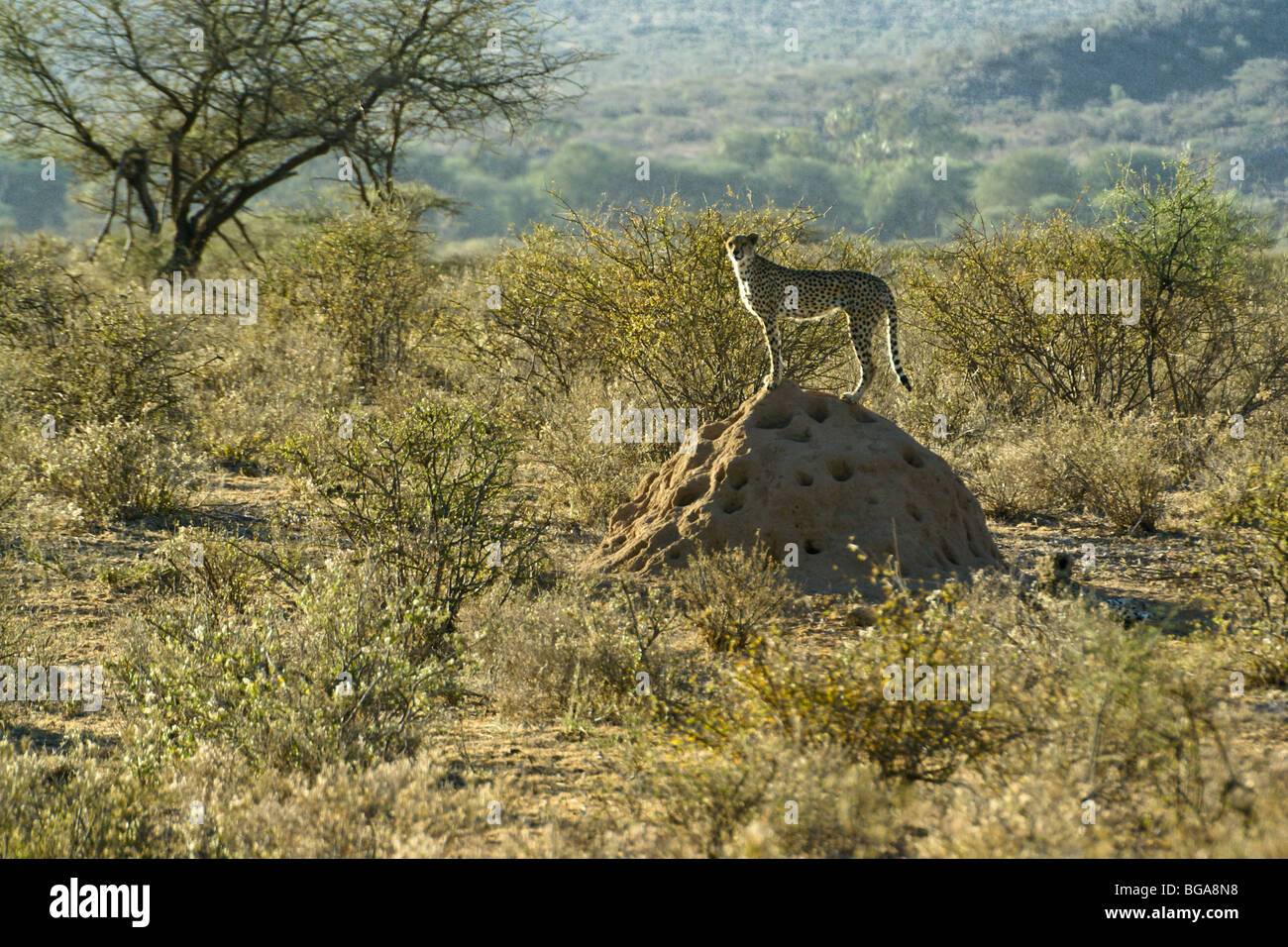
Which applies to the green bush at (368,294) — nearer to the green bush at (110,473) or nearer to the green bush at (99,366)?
the green bush at (99,366)

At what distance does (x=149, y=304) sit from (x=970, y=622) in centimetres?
1026

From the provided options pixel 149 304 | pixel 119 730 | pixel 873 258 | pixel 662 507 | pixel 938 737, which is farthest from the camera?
pixel 873 258

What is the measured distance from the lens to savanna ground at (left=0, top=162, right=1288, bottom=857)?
3686 mm

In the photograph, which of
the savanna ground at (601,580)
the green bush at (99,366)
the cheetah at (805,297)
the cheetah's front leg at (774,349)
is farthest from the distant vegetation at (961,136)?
the cheetah's front leg at (774,349)

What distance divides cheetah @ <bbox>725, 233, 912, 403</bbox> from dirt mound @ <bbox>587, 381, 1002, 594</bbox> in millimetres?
366

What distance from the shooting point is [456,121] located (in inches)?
869

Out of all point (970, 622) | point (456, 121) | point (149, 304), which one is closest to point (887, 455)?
point (970, 622)

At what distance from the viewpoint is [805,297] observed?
754cm

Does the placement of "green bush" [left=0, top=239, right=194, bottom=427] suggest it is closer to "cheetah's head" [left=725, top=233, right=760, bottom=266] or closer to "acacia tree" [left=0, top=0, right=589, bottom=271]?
"cheetah's head" [left=725, top=233, right=760, bottom=266]

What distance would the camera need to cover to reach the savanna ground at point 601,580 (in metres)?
3.69

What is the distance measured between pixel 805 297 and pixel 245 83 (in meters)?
15.0

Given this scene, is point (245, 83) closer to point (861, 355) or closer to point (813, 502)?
point (861, 355)

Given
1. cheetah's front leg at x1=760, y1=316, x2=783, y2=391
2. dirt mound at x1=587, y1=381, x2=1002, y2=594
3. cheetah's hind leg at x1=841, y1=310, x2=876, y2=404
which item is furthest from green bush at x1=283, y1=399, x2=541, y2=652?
cheetah's hind leg at x1=841, y1=310, x2=876, y2=404
